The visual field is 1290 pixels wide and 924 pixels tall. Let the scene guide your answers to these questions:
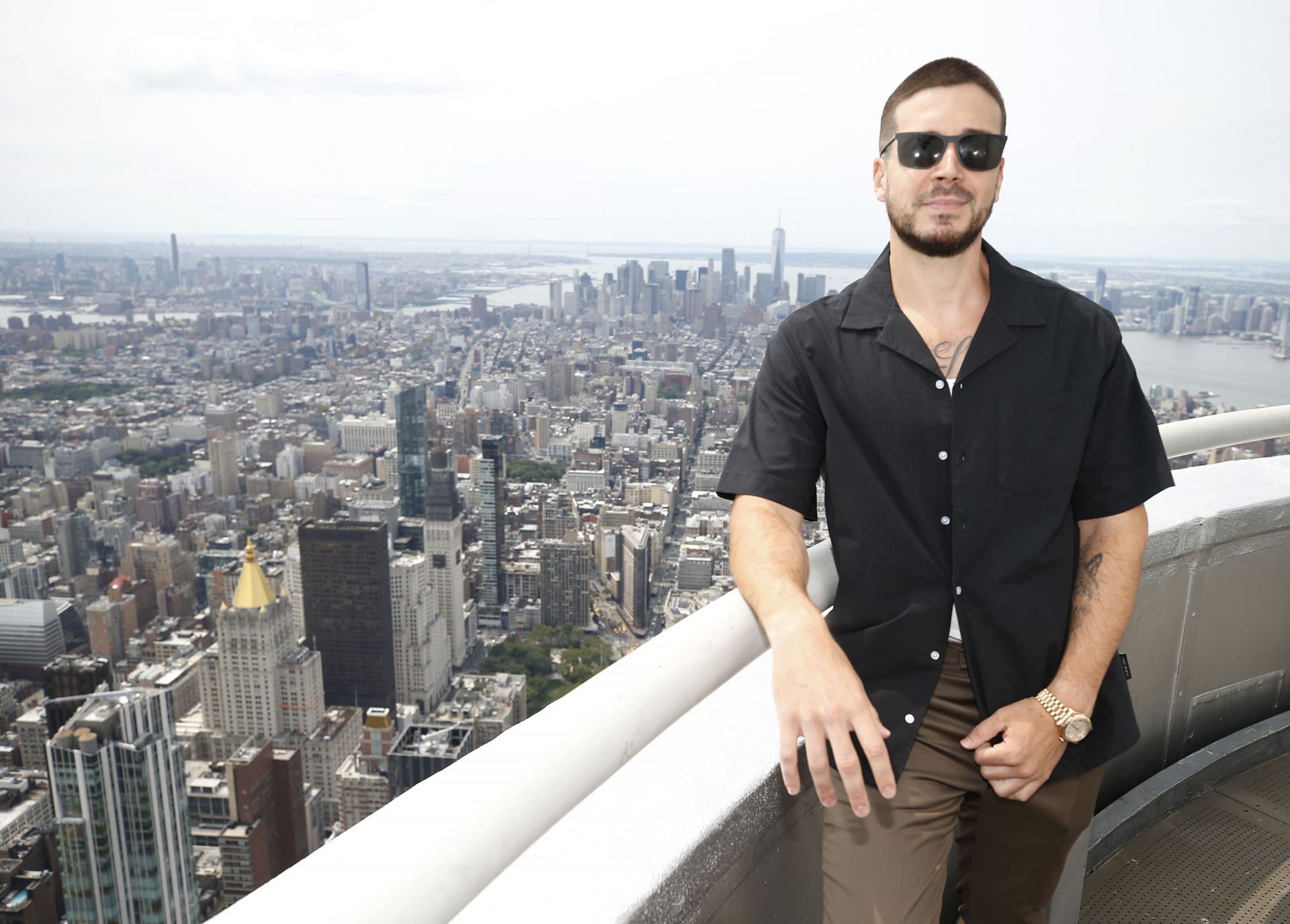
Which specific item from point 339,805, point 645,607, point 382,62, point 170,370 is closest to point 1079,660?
point 645,607

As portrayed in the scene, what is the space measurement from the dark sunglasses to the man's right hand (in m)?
0.64

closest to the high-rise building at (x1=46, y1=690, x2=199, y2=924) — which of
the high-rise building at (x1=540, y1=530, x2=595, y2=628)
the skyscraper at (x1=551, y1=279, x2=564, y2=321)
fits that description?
the high-rise building at (x1=540, y1=530, x2=595, y2=628)

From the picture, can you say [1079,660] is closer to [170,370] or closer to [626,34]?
[626,34]

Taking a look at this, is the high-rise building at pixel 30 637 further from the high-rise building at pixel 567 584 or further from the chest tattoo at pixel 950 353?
the chest tattoo at pixel 950 353

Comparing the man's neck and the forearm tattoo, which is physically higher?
the man's neck

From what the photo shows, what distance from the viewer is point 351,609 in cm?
1390

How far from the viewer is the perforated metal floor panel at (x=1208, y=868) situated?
4.43ft

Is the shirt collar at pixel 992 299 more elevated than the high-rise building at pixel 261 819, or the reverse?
the shirt collar at pixel 992 299

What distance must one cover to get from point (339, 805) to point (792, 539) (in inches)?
395

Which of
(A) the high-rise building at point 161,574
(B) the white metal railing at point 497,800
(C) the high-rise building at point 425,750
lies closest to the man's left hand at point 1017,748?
(B) the white metal railing at point 497,800

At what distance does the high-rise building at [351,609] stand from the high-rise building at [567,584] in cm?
287

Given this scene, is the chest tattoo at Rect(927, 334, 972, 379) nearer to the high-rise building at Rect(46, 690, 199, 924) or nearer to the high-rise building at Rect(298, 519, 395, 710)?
the high-rise building at Rect(46, 690, 199, 924)

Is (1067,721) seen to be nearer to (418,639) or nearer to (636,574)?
(636,574)

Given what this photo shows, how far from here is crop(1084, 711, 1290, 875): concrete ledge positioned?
1470 millimetres
